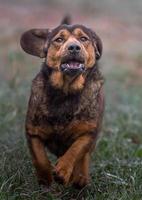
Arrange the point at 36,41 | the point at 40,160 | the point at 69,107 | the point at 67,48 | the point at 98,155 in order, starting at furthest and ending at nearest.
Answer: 1. the point at 98,155
2. the point at 36,41
3. the point at 69,107
4. the point at 40,160
5. the point at 67,48

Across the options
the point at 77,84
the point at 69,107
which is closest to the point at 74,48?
the point at 77,84

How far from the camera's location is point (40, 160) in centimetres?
754

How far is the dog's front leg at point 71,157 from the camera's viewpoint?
23.6ft

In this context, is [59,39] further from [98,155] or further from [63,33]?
[98,155]

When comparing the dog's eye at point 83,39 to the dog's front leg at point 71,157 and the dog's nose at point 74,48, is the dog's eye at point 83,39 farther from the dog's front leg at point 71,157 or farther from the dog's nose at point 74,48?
the dog's front leg at point 71,157

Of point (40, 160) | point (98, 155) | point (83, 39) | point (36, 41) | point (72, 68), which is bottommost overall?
point (98, 155)

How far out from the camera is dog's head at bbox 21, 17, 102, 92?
732 centimetres

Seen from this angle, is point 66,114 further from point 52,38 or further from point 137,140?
point 137,140

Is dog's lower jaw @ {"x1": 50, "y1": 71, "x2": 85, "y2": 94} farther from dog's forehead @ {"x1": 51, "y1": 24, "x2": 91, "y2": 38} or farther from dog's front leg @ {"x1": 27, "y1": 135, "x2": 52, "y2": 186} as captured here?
dog's front leg @ {"x1": 27, "y1": 135, "x2": 52, "y2": 186}

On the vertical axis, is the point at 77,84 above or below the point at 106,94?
above

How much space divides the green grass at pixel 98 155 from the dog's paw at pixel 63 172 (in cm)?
20

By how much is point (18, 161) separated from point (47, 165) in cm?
63

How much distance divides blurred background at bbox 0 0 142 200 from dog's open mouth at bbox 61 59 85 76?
1.07 metres

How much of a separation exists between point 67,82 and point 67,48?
396mm
